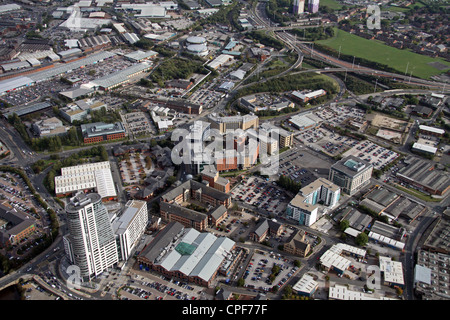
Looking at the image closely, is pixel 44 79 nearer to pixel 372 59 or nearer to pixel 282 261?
pixel 282 261

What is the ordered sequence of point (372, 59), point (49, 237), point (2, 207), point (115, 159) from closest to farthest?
point (49, 237)
point (2, 207)
point (115, 159)
point (372, 59)

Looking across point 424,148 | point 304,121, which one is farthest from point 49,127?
point 424,148

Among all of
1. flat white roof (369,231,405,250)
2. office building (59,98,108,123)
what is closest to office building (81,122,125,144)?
office building (59,98,108,123)

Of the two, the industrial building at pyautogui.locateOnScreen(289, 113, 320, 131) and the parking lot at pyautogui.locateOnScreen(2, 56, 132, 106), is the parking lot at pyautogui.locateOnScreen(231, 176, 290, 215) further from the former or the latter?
the parking lot at pyautogui.locateOnScreen(2, 56, 132, 106)

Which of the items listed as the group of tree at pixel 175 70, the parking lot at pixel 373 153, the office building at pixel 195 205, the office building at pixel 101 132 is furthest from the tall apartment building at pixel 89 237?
the group of tree at pixel 175 70

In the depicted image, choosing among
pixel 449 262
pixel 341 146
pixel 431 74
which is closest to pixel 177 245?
pixel 449 262

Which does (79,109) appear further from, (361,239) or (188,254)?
(361,239)

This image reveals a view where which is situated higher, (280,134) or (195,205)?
(280,134)
